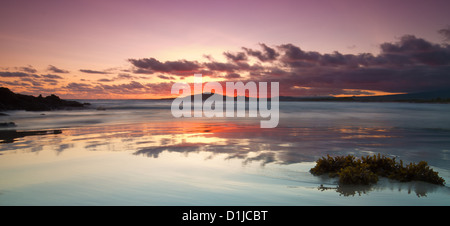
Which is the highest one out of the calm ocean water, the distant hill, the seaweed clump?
the distant hill

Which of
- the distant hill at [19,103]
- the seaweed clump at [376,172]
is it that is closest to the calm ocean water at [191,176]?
the seaweed clump at [376,172]

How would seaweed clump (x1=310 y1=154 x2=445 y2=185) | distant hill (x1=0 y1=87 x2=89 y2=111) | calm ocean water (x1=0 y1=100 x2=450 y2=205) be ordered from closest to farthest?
1. calm ocean water (x1=0 y1=100 x2=450 y2=205)
2. seaweed clump (x1=310 y1=154 x2=445 y2=185)
3. distant hill (x1=0 y1=87 x2=89 y2=111)

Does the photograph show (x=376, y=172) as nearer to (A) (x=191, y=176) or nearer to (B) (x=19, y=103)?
(A) (x=191, y=176)

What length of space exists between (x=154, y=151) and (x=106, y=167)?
2446 millimetres

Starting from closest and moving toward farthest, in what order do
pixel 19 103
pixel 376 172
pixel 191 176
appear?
pixel 376 172 → pixel 191 176 → pixel 19 103

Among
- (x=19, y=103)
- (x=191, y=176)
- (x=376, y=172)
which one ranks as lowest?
(x=191, y=176)

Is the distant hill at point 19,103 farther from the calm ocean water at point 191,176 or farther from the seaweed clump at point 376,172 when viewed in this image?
the seaweed clump at point 376,172

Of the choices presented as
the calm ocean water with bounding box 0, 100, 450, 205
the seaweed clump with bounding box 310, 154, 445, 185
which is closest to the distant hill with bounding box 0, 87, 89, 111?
the calm ocean water with bounding box 0, 100, 450, 205

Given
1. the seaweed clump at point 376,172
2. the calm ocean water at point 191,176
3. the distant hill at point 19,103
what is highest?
the distant hill at point 19,103

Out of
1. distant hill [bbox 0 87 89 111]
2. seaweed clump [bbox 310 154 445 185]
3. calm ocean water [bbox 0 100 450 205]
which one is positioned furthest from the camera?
distant hill [bbox 0 87 89 111]

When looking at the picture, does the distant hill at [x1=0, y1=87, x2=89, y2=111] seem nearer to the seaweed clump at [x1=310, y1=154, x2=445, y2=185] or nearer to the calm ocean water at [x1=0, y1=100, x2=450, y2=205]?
the calm ocean water at [x1=0, y1=100, x2=450, y2=205]

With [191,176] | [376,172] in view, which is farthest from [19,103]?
[376,172]
